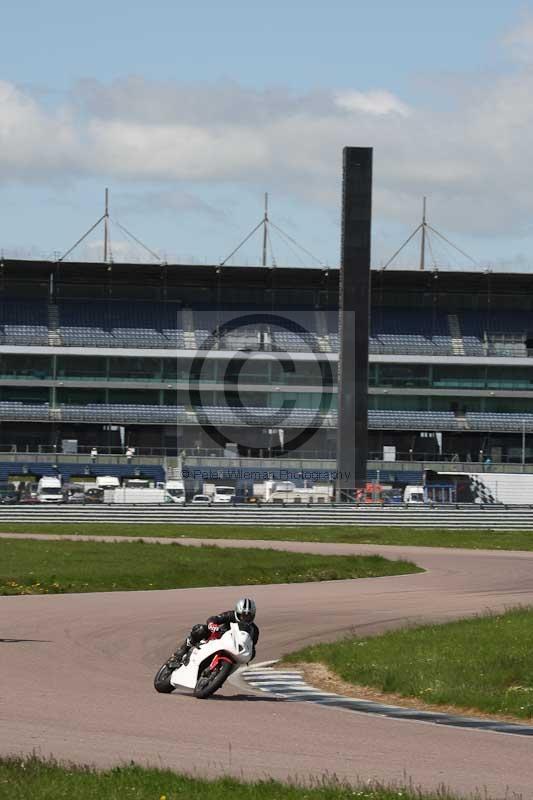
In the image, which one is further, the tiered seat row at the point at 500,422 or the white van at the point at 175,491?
the tiered seat row at the point at 500,422

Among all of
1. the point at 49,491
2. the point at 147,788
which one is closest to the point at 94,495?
the point at 49,491

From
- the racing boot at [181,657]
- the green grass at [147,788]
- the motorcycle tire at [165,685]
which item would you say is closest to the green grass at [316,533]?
the racing boot at [181,657]

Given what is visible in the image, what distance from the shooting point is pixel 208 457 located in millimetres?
91250

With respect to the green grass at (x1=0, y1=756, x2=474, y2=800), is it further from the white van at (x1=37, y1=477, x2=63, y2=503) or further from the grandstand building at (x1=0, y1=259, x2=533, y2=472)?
the grandstand building at (x1=0, y1=259, x2=533, y2=472)

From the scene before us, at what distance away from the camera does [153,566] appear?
1414 inches

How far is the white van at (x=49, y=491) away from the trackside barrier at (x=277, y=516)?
18.5 ft

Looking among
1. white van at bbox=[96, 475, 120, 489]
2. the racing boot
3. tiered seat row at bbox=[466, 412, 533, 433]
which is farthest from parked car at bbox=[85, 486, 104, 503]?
the racing boot

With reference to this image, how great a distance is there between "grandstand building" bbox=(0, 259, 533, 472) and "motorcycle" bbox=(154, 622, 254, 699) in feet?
258

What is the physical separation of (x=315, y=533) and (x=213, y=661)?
38903 millimetres

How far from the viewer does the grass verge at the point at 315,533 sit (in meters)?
52.0

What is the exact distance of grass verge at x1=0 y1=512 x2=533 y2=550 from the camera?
2049 inches

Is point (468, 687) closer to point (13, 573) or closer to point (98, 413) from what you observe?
point (13, 573)

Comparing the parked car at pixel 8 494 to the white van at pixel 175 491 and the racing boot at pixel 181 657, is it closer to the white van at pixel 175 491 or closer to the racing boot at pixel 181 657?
the white van at pixel 175 491

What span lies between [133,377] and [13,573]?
219ft
